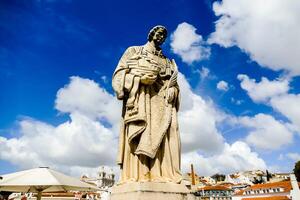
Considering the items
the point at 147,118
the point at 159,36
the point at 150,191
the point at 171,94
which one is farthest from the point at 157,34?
the point at 150,191

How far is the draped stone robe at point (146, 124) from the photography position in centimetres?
600

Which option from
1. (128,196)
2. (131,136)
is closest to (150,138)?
(131,136)

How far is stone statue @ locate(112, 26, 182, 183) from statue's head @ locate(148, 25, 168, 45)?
32cm

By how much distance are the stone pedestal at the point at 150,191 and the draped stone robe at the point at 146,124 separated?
0.71ft

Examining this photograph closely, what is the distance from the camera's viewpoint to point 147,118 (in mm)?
6207

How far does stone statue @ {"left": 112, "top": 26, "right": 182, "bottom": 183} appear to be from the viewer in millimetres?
6004

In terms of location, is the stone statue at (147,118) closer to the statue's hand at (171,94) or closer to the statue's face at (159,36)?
the statue's hand at (171,94)

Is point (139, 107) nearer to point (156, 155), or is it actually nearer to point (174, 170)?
point (156, 155)

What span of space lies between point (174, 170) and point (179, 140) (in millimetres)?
695

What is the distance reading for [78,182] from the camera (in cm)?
1277

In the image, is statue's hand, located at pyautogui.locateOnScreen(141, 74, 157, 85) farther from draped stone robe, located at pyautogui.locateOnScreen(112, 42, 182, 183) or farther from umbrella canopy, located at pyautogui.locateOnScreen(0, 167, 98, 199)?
umbrella canopy, located at pyautogui.locateOnScreen(0, 167, 98, 199)

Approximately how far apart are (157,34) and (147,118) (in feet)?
7.59

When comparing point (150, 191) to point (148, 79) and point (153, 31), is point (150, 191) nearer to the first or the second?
point (148, 79)

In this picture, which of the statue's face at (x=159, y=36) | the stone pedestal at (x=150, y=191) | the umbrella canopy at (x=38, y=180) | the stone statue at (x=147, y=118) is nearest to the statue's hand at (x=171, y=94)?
the stone statue at (x=147, y=118)
